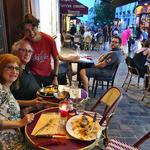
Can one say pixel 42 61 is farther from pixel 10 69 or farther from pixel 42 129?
pixel 42 129

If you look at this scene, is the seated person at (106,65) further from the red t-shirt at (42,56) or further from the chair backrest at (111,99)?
the chair backrest at (111,99)

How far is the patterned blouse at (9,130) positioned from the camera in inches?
73.4

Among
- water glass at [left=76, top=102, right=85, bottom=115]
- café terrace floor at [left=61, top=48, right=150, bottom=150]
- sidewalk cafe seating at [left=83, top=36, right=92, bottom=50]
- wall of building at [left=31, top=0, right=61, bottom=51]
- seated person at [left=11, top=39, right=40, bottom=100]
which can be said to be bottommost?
café terrace floor at [left=61, top=48, right=150, bottom=150]

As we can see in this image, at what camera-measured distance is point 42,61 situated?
10.4 feet

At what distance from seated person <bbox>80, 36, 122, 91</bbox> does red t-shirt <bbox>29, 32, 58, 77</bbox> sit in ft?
5.18

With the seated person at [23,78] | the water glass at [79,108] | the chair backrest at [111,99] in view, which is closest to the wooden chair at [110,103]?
the chair backrest at [111,99]

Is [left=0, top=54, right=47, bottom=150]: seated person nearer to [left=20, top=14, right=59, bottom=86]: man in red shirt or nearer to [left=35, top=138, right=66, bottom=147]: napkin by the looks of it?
[left=35, top=138, right=66, bottom=147]: napkin

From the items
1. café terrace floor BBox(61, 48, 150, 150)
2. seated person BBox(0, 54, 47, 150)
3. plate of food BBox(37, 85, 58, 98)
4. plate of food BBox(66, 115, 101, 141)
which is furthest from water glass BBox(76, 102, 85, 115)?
café terrace floor BBox(61, 48, 150, 150)

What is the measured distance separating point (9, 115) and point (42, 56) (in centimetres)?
141

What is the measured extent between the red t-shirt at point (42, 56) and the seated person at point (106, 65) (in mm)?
1578

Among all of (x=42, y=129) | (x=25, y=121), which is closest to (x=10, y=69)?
(x=25, y=121)

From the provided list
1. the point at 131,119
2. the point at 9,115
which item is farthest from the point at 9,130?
the point at 131,119

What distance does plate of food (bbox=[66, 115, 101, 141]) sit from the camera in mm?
1736

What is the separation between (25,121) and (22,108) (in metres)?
0.65
